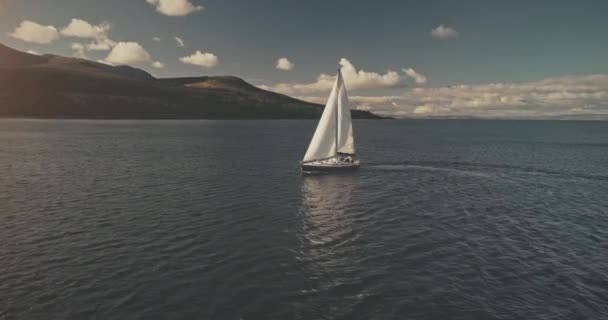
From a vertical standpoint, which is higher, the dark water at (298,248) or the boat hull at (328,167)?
the boat hull at (328,167)

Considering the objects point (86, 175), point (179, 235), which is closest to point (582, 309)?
point (179, 235)

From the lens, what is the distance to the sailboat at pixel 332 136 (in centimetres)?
6469

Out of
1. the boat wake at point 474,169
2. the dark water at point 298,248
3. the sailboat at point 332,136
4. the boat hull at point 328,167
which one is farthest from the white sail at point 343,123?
the dark water at point 298,248

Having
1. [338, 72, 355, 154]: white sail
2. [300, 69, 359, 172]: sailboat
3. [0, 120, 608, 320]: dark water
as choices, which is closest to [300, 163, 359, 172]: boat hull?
[300, 69, 359, 172]: sailboat

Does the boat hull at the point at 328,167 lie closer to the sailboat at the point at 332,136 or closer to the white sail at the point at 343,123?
the sailboat at the point at 332,136

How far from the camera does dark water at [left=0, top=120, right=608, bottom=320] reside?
2127 centimetres

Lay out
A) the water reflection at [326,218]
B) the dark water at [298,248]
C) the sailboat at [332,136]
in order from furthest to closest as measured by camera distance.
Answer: the sailboat at [332,136]
the water reflection at [326,218]
the dark water at [298,248]

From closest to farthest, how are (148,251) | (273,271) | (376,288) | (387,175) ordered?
(376,288)
(273,271)
(148,251)
(387,175)

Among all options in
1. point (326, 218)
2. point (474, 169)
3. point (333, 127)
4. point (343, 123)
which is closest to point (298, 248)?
point (326, 218)

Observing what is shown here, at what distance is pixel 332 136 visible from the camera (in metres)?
66.5

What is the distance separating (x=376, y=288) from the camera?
23.7m

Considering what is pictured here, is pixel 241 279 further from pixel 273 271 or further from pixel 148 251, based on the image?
pixel 148 251

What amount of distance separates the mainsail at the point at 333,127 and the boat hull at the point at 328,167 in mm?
1663

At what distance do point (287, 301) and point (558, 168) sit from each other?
274 ft
